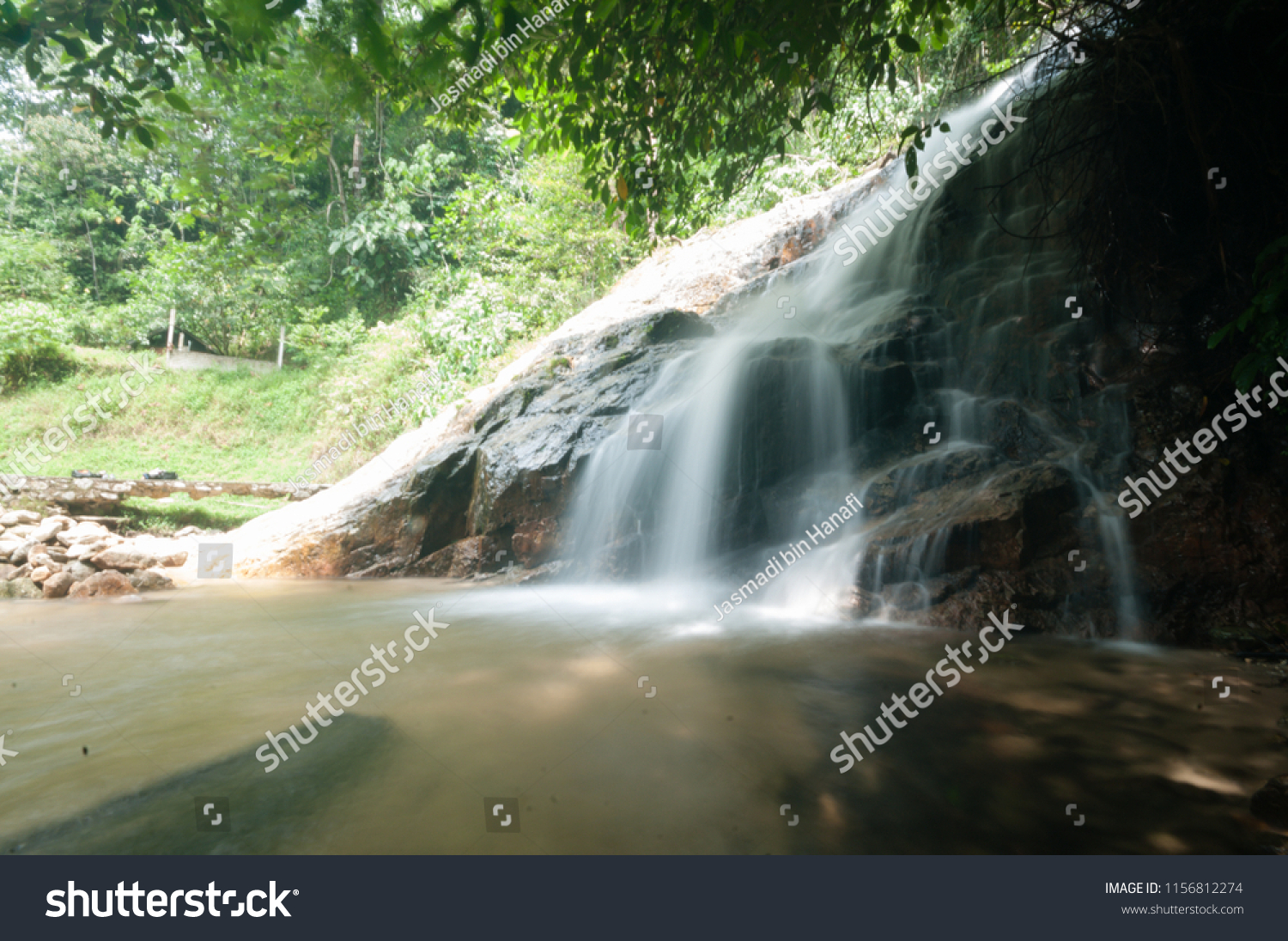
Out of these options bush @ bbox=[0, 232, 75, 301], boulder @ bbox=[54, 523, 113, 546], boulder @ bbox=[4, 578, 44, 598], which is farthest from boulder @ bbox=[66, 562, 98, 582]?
bush @ bbox=[0, 232, 75, 301]

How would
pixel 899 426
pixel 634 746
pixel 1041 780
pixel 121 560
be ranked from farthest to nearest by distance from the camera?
1. pixel 121 560
2. pixel 899 426
3. pixel 634 746
4. pixel 1041 780

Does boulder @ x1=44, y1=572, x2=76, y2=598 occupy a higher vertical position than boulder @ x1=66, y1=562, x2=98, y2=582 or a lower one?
lower

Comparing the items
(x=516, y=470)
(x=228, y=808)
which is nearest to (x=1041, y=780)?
(x=228, y=808)

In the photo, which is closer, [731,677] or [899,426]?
[731,677]

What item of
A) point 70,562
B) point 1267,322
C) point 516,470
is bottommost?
point 70,562

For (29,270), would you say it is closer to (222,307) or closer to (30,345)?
(30,345)

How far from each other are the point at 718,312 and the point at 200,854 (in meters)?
9.54

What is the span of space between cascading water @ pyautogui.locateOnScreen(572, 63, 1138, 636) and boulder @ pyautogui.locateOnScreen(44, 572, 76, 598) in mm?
5047

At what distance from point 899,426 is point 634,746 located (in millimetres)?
4960

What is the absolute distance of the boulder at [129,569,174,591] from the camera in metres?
6.59

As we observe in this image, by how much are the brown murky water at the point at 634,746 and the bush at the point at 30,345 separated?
17902mm

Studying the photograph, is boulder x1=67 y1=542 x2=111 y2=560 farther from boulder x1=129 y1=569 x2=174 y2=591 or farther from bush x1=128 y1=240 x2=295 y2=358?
bush x1=128 y1=240 x2=295 y2=358

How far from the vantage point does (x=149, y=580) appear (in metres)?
6.68

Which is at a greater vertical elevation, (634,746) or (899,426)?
(899,426)
